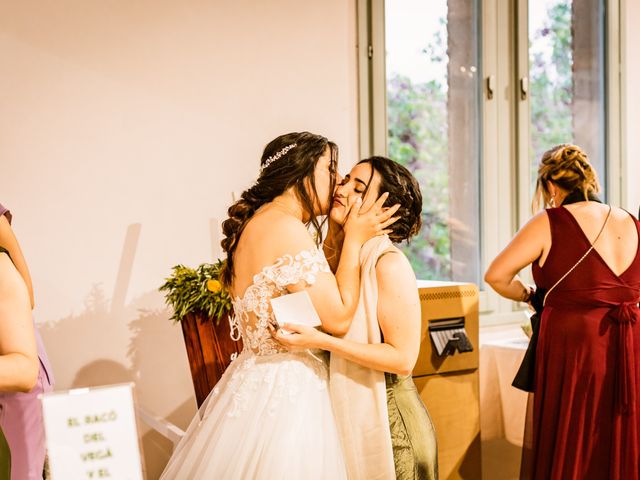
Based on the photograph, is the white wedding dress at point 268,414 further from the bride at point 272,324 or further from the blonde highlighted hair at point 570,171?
the blonde highlighted hair at point 570,171

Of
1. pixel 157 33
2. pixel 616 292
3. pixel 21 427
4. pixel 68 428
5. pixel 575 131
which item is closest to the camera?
pixel 68 428

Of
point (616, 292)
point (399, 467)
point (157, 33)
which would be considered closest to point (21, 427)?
point (399, 467)

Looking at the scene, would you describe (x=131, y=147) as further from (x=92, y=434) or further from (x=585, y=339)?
(x=92, y=434)

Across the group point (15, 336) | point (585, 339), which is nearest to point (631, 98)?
point (585, 339)

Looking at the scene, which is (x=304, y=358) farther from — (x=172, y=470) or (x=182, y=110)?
(x=182, y=110)

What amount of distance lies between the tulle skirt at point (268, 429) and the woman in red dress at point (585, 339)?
110 cm

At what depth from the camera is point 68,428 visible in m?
0.83

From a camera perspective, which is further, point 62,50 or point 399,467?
point 62,50

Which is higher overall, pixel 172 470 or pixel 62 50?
pixel 62 50

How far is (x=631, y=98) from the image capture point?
417 centimetres

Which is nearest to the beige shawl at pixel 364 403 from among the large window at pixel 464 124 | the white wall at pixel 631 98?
the large window at pixel 464 124

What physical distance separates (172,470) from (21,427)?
1.27ft

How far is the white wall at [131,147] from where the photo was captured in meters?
2.53

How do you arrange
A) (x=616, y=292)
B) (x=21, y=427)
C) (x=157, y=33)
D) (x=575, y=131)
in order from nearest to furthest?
(x=21, y=427) → (x=616, y=292) → (x=157, y=33) → (x=575, y=131)
